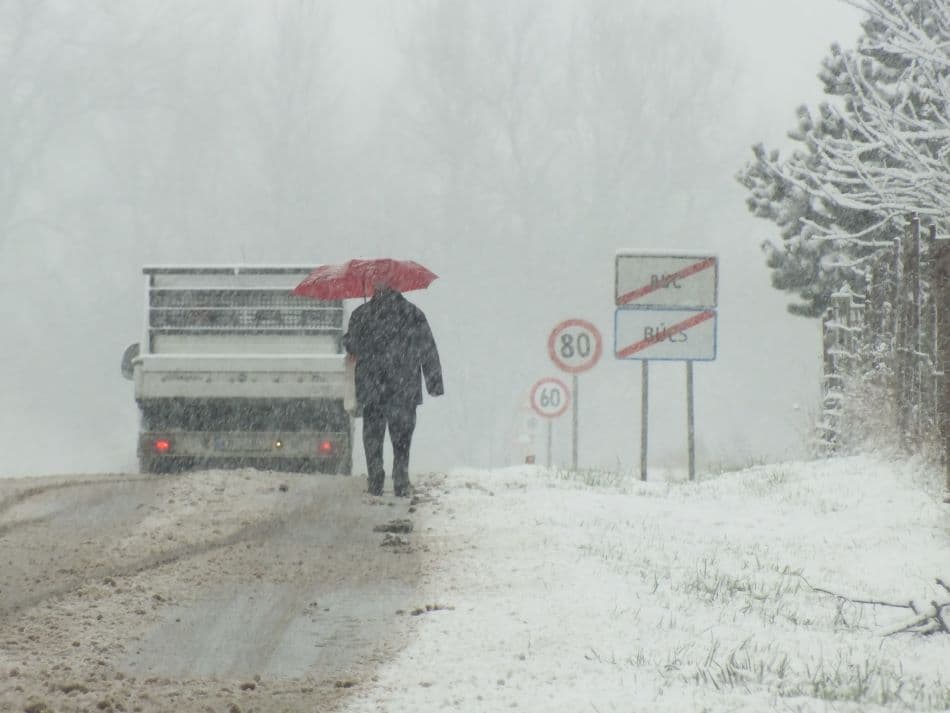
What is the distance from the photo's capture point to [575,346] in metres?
19.3

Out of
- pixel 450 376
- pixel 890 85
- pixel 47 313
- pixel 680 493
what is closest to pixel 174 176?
pixel 47 313

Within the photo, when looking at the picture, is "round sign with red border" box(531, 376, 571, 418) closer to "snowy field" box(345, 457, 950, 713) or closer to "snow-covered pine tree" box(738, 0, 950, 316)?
"snow-covered pine tree" box(738, 0, 950, 316)

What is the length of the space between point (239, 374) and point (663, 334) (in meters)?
4.79

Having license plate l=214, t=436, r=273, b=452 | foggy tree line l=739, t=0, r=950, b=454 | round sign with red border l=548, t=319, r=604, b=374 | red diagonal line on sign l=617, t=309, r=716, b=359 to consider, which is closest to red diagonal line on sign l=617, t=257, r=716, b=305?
red diagonal line on sign l=617, t=309, r=716, b=359

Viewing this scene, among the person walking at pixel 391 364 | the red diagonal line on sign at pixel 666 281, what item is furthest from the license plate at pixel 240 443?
the red diagonal line on sign at pixel 666 281

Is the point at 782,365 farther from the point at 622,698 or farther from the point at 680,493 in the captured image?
the point at 622,698

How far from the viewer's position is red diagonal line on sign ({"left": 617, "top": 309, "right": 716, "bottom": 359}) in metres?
14.3

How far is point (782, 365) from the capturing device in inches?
2140

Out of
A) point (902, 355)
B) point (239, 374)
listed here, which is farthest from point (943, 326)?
point (239, 374)

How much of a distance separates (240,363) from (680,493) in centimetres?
549

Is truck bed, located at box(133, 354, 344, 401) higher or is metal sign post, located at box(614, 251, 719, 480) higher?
metal sign post, located at box(614, 251, 719, 480)

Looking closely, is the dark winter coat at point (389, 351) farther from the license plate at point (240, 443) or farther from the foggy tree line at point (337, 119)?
the foggy tree line at point (337, 119)

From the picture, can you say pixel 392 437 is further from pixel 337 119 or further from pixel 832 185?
pixel 337 119

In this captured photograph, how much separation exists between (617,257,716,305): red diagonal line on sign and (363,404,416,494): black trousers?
315cm
